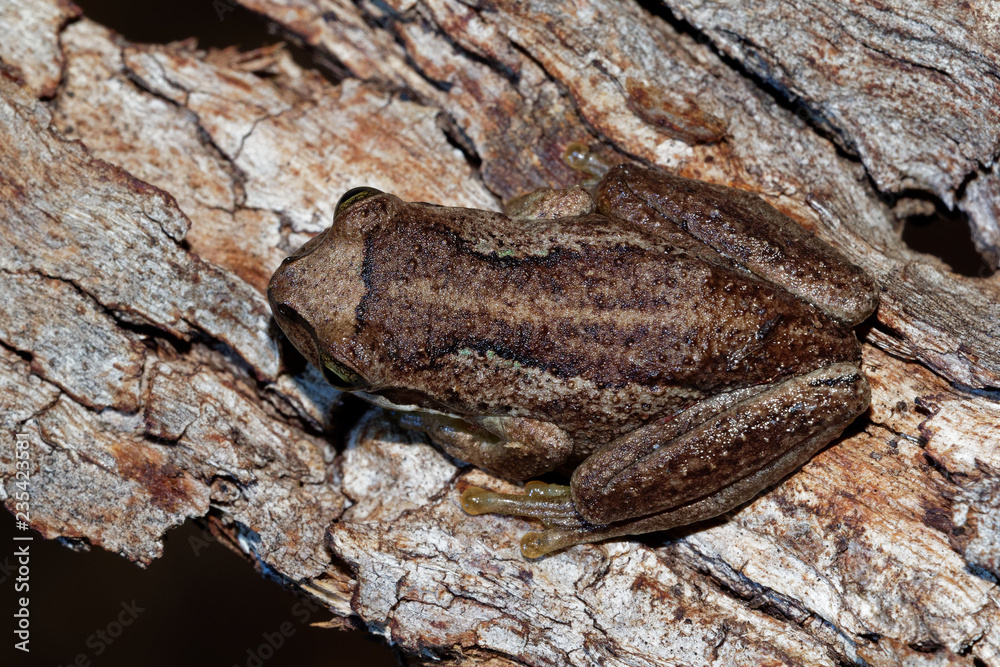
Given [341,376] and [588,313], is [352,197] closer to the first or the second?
[341,376]

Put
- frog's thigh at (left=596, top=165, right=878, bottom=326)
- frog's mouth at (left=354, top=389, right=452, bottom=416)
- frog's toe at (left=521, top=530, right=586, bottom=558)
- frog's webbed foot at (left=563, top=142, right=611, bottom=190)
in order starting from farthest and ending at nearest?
frog's webbed foot at (left=563, top=142, right=611, bottom=190) → frog's mouth at (left=354, top=389, right=452, bottom=416) → frog's toe at (left=521, top=530, right=586, bottom=558) → frog's thigh at (left=596, top=165, right=878, bottom=326)

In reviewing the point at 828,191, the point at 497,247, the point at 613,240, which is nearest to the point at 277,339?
the point at 497,247

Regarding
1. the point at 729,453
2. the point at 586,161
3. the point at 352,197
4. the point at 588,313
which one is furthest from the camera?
the point at 586,161

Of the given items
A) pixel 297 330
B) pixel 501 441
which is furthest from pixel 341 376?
pixel 501 441

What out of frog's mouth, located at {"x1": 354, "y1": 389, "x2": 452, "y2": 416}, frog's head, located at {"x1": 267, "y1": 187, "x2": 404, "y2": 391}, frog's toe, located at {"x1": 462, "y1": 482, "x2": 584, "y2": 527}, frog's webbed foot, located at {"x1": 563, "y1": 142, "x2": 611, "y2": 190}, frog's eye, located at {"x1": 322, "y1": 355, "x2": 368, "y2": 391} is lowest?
frog's toe, located at {"x1": 462, "y1": 482, "x2": 584, "y2": 527}

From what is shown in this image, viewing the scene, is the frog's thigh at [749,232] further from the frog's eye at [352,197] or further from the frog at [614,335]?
the frog's eye at [352,197]

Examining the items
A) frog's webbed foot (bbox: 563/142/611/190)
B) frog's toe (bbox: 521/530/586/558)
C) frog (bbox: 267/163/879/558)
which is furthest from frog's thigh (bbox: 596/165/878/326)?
frog's toe (bbox: 521/530/586/558)

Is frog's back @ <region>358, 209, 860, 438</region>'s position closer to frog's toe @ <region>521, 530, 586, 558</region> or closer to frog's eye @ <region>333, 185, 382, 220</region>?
frog's eye @ <region>333, 185, 382, 220</region>

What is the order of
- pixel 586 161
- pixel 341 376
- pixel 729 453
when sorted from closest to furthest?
pixel 729 453 → pixel 341 376 → pixel 586 161
